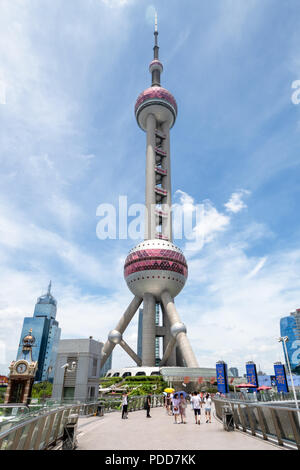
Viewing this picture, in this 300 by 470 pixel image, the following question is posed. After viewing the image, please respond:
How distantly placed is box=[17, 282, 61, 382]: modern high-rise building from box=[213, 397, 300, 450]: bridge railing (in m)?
156

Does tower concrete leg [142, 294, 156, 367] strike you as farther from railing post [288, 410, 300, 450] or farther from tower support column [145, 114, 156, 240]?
railing post [288, 410, 300, 450]

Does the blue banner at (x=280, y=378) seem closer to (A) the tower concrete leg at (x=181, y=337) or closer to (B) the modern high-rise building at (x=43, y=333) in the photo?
(A) the tower concrete leg at (x=181, y=337)

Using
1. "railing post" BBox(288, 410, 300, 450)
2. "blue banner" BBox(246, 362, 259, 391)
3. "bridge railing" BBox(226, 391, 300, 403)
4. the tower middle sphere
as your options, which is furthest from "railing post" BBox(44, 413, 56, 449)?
the tower middle sphere

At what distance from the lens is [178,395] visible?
1609 centimetres

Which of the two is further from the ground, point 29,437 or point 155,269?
point 155,269

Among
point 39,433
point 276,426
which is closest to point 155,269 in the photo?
point 276,426

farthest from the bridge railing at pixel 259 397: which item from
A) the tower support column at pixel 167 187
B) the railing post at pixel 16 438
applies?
the tower support column at pixel 167 187

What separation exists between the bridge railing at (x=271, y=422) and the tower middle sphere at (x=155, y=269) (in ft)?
155

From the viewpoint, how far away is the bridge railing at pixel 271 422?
8.23 meters

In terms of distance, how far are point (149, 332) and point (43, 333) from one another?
122688 millimetres

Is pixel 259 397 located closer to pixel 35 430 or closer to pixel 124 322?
pixel 35 430

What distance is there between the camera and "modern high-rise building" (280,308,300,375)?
157 meters

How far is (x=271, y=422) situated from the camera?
9.47 m
